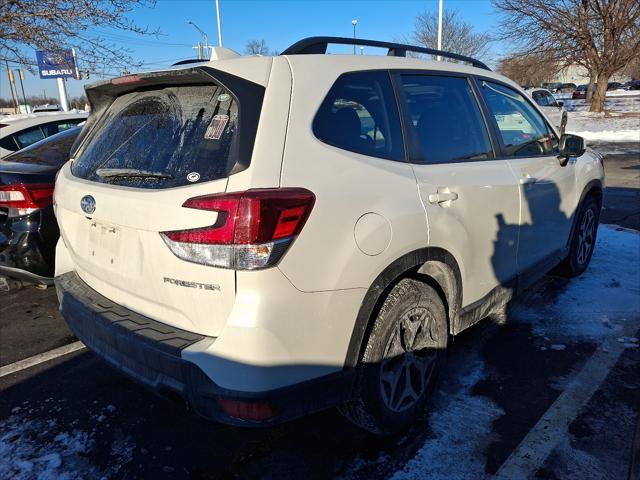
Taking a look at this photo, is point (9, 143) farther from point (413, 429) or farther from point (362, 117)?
point (413, 429)

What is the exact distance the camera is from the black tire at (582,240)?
181 inches

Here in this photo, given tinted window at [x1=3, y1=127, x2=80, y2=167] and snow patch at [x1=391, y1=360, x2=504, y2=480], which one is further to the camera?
tinted window at [x1=3, y1=127, x2=80, y2=167]

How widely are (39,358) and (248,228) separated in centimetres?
262

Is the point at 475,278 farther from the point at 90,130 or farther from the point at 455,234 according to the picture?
the point at 90,130

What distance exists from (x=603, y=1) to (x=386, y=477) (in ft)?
103

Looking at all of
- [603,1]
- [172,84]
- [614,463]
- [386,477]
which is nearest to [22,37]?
[172,84]

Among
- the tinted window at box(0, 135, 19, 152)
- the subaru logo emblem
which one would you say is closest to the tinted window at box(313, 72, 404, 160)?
the subaru logo emblem

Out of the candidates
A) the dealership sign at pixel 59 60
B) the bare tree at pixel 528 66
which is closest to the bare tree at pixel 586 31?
the bare tree at pixel 528 66

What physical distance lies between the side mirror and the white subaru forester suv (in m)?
1.10

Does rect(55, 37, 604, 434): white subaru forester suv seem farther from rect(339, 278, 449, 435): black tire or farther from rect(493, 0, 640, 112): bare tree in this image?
rect(493, 0, 640, 112): bare tree

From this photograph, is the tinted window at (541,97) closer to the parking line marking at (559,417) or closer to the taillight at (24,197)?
the parking line marking at (559,417)

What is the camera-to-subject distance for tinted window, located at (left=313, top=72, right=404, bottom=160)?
222 centimetres

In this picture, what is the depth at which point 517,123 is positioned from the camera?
3.68 m

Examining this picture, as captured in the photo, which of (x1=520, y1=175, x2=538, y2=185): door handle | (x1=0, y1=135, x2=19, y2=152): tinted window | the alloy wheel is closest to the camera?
(x1=520, y1=175, x2=538, y2=185): door handle
